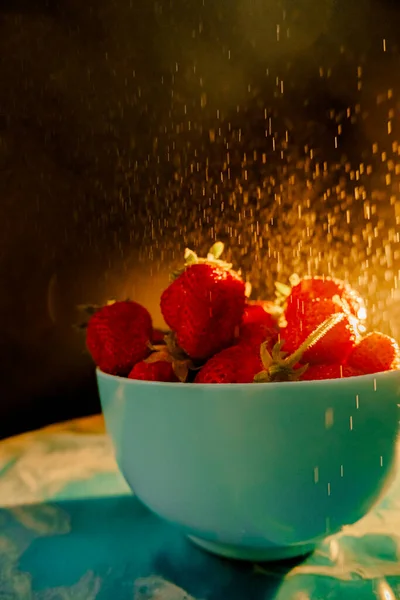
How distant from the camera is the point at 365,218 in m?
0.92

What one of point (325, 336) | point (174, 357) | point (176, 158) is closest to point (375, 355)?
point (325, 336)

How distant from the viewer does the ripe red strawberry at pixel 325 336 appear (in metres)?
0.43

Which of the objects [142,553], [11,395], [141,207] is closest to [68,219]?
[141,207]

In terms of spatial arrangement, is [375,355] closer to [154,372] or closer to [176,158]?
[154,372]

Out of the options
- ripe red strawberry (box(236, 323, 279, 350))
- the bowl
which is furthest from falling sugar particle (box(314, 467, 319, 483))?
ripe red strawberry (box(236, 323, 279, 350))

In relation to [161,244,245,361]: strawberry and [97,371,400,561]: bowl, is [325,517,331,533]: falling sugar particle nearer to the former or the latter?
[97,371,400,561]: bowl

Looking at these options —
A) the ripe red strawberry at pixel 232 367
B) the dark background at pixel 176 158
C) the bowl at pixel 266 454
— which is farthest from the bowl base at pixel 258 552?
the dark background at pixel 176 158

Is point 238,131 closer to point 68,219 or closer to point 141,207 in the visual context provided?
point 141,207

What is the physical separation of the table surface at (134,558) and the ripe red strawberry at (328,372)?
121 millimetres

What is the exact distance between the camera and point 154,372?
447 millimetres

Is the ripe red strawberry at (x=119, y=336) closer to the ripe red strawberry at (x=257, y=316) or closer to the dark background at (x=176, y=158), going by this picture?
the ripe red strawberry at (x=257, y=316)

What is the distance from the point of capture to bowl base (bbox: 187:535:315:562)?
396 mm

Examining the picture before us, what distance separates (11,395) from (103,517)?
459mm

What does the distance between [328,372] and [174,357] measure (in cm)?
12
